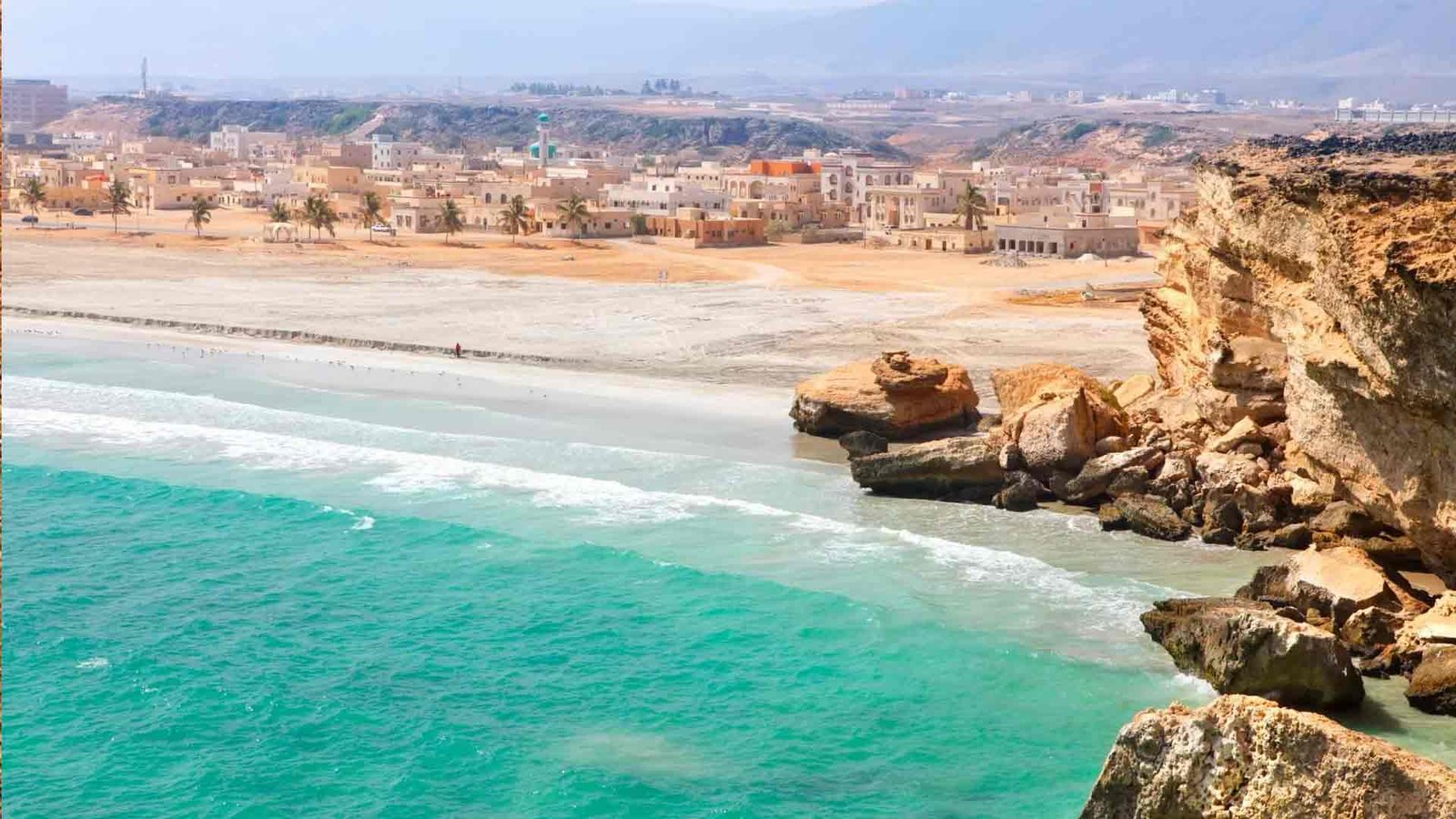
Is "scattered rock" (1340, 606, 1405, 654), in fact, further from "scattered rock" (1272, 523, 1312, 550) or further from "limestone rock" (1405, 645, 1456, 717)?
"scattered rock" (1272, 523, 1312, 550)

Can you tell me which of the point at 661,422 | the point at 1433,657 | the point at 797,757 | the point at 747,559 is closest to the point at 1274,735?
the point at 797,757

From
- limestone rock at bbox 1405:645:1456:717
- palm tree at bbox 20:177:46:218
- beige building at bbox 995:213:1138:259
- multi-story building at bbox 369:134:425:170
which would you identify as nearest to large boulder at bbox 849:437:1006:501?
limestone rock at bbox 1405:645:1456:717

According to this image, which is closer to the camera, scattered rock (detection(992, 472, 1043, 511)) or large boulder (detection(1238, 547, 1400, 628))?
large boulder (detection(1238, 547, 1400, 628))

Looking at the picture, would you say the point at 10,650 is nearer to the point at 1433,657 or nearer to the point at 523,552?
the point at 523,552

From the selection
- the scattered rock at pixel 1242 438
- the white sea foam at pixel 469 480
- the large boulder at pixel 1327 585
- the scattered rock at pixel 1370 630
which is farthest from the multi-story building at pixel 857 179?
the scattered rock at pixel 1370 630

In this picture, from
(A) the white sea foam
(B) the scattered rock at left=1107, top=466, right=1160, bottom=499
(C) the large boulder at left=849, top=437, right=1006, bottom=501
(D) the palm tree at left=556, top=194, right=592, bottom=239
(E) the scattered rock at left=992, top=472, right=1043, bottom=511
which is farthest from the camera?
(D) the palm tree at left=556, top=194, right=592, bottom=239

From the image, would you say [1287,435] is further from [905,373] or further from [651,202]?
[651,202]
